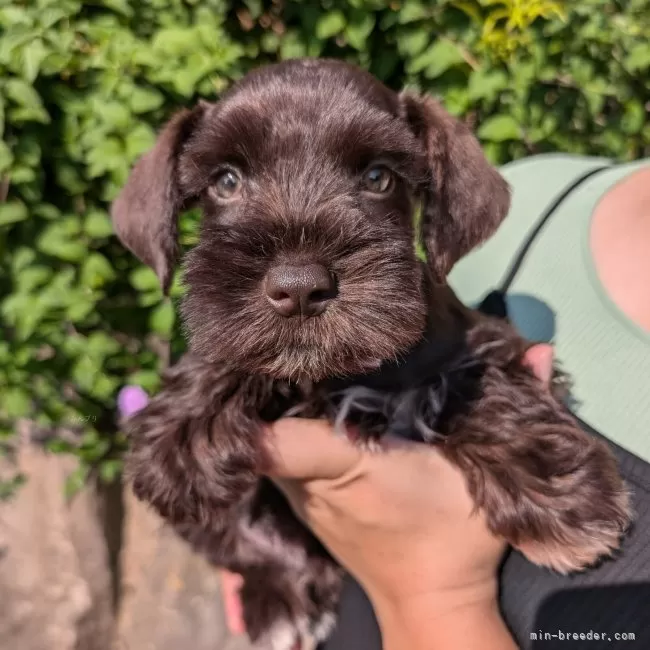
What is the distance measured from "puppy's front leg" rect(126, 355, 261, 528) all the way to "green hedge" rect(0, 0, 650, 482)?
0.52 m

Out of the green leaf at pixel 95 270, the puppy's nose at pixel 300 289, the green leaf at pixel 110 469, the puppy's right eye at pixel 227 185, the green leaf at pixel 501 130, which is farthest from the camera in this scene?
the green leaf at pixel 110 469

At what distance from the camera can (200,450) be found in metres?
1.69

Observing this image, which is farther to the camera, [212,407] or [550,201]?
[550,201]

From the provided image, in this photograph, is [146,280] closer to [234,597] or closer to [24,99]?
[24,99]

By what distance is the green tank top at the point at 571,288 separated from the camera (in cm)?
167

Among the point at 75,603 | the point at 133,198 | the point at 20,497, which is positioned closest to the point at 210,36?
the point at 133,198

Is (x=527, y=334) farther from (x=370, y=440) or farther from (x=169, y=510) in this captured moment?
(x=169, y=510)

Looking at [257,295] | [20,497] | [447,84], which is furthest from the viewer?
[20,497]

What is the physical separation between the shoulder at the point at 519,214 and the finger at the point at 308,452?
0.87m

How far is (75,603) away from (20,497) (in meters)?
0.61

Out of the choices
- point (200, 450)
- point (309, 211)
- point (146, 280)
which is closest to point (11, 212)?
point (146, 280)

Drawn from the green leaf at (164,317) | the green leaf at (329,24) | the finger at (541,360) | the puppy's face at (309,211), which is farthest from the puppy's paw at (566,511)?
the green leaf at (329,24)

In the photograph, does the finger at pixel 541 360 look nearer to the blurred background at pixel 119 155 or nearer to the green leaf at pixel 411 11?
the blurred background at pixel 119 155

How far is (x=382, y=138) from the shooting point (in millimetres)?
1650
